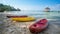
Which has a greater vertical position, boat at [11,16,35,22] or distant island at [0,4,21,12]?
distant island at [0,4,21,12]

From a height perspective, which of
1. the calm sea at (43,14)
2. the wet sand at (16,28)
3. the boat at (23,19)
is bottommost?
the wet sand at (16,28)

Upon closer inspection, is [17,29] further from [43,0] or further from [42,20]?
[43,0]

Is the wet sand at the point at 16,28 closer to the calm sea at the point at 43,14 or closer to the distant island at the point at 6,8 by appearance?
the calm sea at the point at 43,14

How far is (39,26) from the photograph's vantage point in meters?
1.20

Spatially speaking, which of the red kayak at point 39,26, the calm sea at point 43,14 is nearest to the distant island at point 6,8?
the calm sea at point 43,14

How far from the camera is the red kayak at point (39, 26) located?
3.82 feet

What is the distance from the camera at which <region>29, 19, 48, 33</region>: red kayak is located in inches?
45.9

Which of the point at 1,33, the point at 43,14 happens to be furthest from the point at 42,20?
the point at 1,33

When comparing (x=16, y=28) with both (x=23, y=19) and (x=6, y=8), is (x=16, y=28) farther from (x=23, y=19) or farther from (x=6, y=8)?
(x=6, y=8)

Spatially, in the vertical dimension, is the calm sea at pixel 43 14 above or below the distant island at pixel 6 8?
below

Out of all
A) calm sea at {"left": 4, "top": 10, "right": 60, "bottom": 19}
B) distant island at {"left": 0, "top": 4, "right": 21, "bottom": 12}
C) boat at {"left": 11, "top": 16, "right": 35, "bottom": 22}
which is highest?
distant island at {"left": 0, "top": 4, "right": 21, "bottom": 12}

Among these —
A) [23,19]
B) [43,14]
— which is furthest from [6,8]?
[43,14]

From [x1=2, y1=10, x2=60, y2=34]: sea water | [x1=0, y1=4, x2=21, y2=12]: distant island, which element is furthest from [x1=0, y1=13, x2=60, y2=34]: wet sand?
[x1=0, y1=4, x2=21, y2=12]: distant island

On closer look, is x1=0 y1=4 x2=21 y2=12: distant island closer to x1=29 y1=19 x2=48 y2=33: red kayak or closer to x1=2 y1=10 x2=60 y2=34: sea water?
x1=2 y1=10 x2=60 y2=34: sea water
